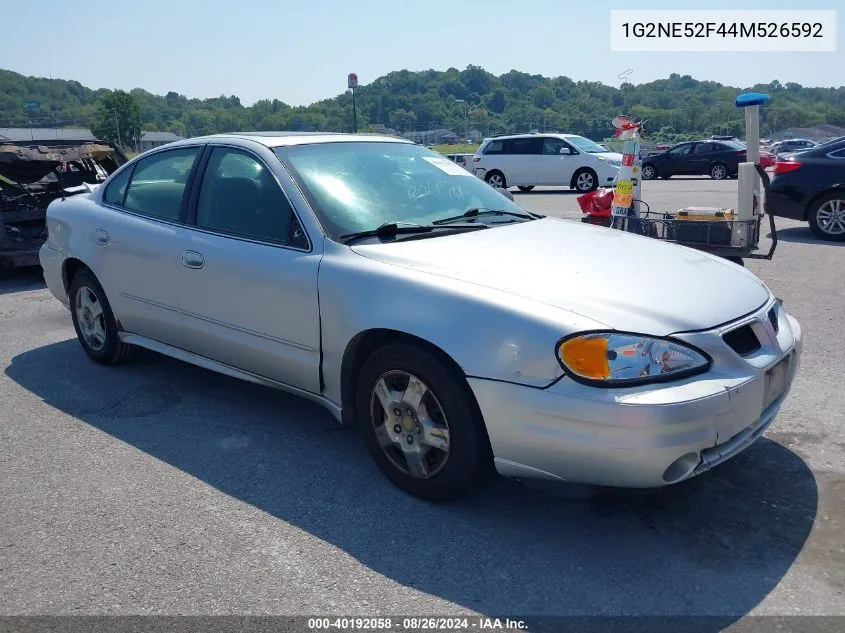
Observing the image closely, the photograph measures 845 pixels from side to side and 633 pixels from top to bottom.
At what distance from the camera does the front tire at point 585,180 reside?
20.8 m

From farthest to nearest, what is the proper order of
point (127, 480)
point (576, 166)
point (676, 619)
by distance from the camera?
point (576, 166) → point (127, 480) → point (676, 619)

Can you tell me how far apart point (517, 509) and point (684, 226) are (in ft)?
17.4

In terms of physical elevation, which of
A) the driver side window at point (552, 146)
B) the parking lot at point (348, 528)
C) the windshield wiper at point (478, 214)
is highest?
the driver side window at point (552, 146)

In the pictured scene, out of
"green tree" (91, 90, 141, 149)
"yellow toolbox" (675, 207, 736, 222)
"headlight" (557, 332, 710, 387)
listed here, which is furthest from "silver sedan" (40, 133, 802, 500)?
"green tree" (91, 90, 141, 149)

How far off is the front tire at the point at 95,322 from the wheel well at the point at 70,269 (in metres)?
0.05

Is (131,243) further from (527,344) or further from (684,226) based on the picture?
(684,226)

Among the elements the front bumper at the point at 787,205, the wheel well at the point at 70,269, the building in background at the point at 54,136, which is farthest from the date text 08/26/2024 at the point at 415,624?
the front bumper at the point at 787,205

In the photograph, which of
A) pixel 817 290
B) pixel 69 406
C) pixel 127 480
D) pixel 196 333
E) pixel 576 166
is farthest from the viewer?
pixel 576 166

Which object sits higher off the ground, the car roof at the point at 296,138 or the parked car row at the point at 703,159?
the parked car row at the point at 703,159

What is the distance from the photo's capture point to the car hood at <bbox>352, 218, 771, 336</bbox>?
3071 mm

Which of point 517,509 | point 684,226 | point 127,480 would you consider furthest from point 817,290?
point 127,480

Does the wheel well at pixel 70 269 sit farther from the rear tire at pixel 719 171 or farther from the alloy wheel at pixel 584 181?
the rear tire at pixel 719 171

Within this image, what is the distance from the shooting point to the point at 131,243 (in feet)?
15.8

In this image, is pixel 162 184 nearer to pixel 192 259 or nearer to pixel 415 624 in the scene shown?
pixel 192 259
